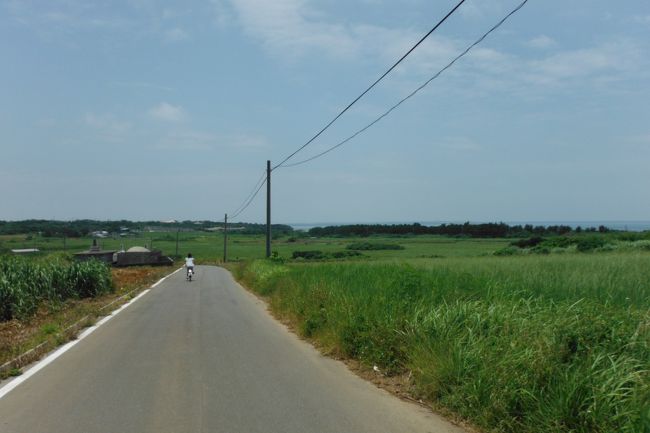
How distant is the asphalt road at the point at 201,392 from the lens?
6.12 metres

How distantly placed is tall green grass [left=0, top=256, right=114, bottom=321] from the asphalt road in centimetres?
683

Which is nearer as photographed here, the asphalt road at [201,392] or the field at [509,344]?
the field at [509,344]

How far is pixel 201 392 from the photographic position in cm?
747

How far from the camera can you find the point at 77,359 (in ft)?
32.7

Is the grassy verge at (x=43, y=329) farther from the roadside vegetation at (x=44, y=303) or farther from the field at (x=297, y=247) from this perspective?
the field at (x=297, y=247)

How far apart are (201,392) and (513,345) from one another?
3.93 metres

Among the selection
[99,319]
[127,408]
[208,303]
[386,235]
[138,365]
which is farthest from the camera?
[386,235]

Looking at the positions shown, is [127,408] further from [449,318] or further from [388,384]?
[449,318]

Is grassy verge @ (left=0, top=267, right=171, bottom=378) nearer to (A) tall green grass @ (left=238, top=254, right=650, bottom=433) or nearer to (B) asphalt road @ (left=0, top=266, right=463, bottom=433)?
(B) asphalt road @ (left=0, top=266, right=463, bottom=433)

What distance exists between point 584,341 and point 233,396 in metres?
4.17

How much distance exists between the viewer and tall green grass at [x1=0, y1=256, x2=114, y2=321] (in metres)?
17.7

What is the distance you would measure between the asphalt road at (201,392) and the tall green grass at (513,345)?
0.50 metres

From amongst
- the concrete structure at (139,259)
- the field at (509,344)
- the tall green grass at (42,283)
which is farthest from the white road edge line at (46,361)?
the concrete structure at (139,259)

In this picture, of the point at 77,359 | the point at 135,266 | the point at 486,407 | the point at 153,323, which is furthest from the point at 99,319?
the point at 135,266
